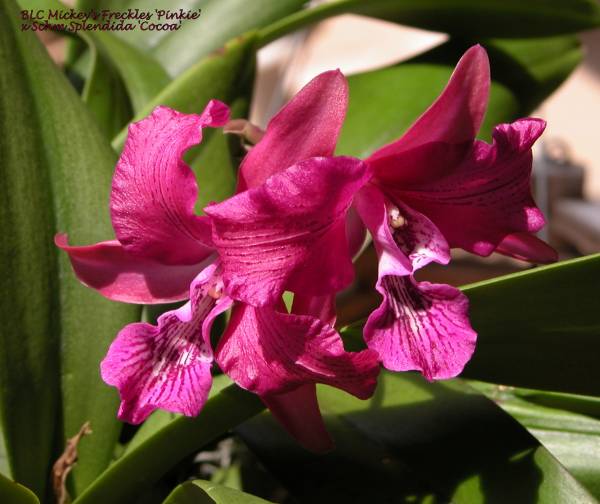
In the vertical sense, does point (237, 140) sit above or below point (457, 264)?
above

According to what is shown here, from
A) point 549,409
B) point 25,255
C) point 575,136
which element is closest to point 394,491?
point 549,409

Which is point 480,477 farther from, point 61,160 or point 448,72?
point 448,72

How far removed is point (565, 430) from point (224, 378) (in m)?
0.28

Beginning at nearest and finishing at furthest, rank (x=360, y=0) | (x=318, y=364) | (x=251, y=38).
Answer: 1. (x=318, y=364)
2. (x=251, y=38)
3. (x=360, y=0)

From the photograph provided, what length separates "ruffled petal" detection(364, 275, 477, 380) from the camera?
43 centimetres

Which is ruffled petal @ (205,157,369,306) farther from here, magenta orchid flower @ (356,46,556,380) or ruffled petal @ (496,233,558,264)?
ruffled petal @ (496,233,558,264)

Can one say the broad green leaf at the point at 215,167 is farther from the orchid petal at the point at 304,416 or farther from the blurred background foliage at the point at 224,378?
the orchid petal at the point at 304,416

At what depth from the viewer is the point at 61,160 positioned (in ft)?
1.96

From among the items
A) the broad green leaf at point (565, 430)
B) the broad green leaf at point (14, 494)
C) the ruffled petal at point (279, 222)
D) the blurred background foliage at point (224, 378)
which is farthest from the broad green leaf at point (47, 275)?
the broad green leaf at point (565, 430)

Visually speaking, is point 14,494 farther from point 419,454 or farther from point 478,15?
point 478,15

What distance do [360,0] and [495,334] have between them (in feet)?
1.60

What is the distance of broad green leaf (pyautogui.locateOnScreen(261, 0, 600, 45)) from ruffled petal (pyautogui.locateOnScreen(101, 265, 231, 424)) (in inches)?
16.4

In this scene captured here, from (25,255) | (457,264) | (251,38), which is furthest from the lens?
(457,264)

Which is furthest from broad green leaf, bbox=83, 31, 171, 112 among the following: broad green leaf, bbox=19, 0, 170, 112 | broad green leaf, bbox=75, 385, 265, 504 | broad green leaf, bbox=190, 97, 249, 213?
broad green leaf, bbox=75, 385, 265, 504
